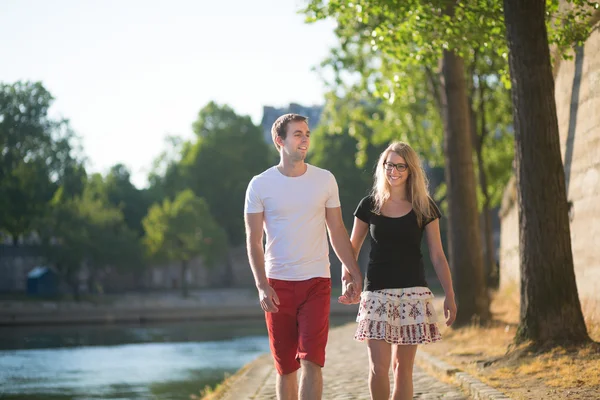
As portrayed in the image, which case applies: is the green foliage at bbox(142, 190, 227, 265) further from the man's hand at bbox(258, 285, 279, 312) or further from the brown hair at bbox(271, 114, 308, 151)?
the man's hand at bbox(258, 285, 279, 312)

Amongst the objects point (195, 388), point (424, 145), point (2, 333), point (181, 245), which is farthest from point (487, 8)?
point (181, 245)

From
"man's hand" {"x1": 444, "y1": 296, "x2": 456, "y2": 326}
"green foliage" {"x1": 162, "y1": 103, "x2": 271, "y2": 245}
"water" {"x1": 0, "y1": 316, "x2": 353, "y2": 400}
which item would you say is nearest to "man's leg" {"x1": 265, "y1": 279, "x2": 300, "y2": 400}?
"man's hand" {"x1": 444, "y1": 296, "x2": 456, "y2": 326}

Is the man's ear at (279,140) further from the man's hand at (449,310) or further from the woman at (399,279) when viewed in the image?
the man's hand at (449,310)

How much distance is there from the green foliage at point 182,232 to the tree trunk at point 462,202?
4581 cm

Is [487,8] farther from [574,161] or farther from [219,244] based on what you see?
[219,244]

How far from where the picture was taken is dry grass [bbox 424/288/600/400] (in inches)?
313

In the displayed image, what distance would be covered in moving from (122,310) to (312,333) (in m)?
44.0

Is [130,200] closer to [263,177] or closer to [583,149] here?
[583,149]

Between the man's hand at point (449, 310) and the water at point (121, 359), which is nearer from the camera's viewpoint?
the man's hand at point (449, 310)

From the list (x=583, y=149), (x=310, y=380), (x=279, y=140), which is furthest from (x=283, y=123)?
(x=583, y=149)

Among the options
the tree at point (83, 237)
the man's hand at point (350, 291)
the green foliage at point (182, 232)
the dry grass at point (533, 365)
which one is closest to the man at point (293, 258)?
the man's hand at point (350, 291)

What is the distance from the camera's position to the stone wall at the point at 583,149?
1337cm

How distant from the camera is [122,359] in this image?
25625mm

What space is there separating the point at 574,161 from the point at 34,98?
5376cm
